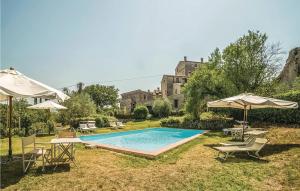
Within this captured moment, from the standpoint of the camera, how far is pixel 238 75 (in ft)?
73.5

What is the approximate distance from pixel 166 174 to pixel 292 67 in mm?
33956

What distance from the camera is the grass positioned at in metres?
5.69

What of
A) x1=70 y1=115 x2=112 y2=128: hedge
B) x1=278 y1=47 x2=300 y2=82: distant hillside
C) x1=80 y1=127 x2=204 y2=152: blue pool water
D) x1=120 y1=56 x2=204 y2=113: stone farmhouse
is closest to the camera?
x1=80 y1=127 x2=204 y2=152: blue pool water

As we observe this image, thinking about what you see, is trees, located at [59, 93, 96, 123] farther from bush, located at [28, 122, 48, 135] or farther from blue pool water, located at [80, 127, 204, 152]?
blue pool water, located at [80, 127, 204, 152]

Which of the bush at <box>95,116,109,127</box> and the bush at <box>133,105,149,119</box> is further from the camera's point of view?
the bush at <box>133,105,149,119</box>

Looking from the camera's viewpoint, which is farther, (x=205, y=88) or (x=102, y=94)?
(x=102, y=94)

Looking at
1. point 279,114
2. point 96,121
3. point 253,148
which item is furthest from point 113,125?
point 253,148

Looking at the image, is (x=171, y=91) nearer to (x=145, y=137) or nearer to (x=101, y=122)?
(x=101, y=122)

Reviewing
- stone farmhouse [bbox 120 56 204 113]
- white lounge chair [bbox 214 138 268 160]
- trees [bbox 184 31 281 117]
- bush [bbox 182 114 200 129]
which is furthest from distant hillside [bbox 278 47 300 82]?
white lounge chair [bbox 214 138 268 160]

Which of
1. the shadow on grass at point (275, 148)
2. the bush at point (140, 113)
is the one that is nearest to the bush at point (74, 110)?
the bush at point (140, 113)

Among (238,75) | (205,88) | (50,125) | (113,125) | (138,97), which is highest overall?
(238,75)

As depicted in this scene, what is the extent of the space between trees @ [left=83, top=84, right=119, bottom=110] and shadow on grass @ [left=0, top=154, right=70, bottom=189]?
5565 centimetres

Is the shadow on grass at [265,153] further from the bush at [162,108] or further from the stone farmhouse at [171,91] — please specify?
the stone farmhouse at [171,91]

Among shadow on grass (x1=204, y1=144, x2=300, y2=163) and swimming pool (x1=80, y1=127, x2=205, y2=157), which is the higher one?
shadow on grass (x1=204, y1=144, x2=300, y2=163)
